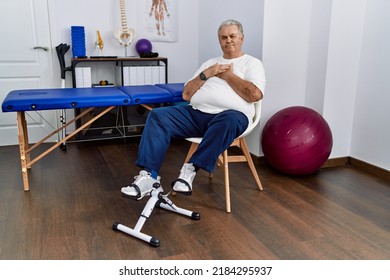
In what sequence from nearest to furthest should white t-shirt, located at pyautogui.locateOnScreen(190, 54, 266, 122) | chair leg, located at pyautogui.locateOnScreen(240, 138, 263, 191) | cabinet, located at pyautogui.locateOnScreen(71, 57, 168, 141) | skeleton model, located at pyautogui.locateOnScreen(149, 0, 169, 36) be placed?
white t-shirt, located at pyautogui.locateOnScreen(190, 54, 266, 122), chair leg, located at pyautogui.locateOnScreen(240, 138, 263, 191), cabinet, located at pyautogui.locateOnScreen(71, 57, 168, 141), skeleton model, located at pyautogui.locateOnScreen(149, 0, 169, 36)

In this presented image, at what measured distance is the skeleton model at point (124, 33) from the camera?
374cm

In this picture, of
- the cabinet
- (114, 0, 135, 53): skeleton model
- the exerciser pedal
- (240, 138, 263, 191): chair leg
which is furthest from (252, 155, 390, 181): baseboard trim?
(114, 0, 135, 53): skeleton model

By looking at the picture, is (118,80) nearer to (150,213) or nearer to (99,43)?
(99,43)

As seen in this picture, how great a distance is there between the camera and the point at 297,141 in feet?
8.58

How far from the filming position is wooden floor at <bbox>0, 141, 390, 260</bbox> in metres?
1.79

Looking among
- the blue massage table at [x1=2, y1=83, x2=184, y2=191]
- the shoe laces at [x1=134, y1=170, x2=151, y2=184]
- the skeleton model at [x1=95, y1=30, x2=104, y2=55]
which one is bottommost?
the shoe laces at [x1=134, y1=170, x2=151, y2=184]

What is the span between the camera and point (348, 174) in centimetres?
290

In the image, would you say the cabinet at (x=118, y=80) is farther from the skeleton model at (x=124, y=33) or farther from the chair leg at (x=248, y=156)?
the chair leg at (x=248, y=156)

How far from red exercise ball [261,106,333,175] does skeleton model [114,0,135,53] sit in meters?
1.91

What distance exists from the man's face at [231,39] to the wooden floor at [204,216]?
96 centimetres

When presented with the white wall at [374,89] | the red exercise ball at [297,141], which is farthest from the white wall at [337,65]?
the red exercise ball at [297,141]

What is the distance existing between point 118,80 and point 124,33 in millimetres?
501

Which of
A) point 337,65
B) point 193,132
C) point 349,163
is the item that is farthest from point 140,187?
point 349,163

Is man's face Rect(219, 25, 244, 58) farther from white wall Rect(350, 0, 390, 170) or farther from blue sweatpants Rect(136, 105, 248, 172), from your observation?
white wall Rect(350, 0, 390, 170)
